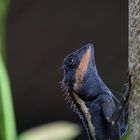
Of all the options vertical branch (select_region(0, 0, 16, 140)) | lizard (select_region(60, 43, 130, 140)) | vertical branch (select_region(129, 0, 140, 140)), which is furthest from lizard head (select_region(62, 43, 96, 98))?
vertical branch (select_region(0, 0, 16, 140))

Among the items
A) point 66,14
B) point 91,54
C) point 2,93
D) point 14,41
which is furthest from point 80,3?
point 91,54

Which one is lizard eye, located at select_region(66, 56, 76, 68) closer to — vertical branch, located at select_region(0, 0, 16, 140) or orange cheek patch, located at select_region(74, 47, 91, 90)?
orange cheek patch, located at select_region(74, 47, 91, 90)

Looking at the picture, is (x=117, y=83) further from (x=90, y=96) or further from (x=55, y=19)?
(x=90, y=96)

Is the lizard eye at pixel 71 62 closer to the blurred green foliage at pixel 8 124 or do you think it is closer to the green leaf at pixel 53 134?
the blurred green foliage at pixel 8 124

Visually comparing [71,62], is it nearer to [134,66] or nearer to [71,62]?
[71,62]

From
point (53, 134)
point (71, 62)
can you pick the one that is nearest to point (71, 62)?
point (71, 62)

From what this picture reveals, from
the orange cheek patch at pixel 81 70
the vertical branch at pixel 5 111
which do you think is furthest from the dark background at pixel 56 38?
the orange cheek patch at pixel 81 70
